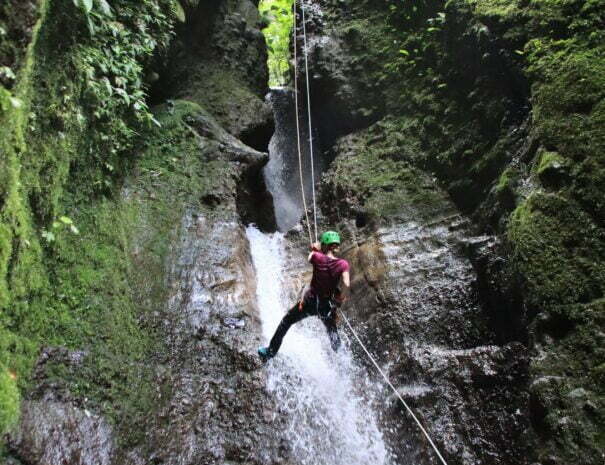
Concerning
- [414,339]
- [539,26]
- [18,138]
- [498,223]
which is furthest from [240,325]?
[539,26]

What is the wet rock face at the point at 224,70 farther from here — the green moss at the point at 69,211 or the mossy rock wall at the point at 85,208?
the green moss at the point at 69,211

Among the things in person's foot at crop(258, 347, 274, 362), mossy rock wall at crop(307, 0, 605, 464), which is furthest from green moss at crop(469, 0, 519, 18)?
person's foot at crop(258, 347, 274, 362)

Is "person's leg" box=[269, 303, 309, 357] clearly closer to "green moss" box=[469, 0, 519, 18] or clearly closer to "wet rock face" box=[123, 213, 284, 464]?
"wet rock face" box=[123, 213, 284, 464]

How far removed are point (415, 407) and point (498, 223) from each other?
311 cm

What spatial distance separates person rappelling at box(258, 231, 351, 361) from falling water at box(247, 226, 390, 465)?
538mm

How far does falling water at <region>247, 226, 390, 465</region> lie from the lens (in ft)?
17.6

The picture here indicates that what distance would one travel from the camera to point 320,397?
19.9 ft

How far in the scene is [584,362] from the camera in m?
4.30

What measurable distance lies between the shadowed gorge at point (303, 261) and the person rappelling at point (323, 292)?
607 millimetres

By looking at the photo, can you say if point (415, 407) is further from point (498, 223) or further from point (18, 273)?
point (18, 273)

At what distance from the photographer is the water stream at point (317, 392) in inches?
211

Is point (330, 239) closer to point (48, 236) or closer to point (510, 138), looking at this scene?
point (48, 236)

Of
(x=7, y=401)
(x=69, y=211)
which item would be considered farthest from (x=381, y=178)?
(x=7, y=401)

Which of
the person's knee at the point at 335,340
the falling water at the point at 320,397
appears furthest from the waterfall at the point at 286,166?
the person's knee at the point at 335,340
